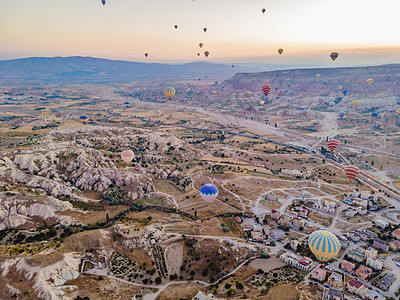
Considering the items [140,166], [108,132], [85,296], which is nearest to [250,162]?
[140,166]

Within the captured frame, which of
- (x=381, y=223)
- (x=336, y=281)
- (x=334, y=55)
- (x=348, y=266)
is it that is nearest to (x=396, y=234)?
(x=381, y=223)

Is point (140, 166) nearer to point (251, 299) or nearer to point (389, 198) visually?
point (251, 299)

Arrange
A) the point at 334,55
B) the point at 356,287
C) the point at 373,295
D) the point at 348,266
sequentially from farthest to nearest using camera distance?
1. the point at 334,55
2. the point at 348,266
3. the point at 356,287
4. the point at 373,295

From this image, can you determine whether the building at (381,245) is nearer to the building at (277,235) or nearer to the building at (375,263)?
the building at (375,263)

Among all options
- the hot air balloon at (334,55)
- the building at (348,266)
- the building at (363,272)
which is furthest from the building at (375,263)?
the hot air balloon at (334,55)

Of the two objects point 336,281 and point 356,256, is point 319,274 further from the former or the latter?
point 356,256

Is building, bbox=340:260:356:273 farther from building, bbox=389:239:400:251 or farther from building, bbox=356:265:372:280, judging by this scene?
building, bbox=389:239:400:251
